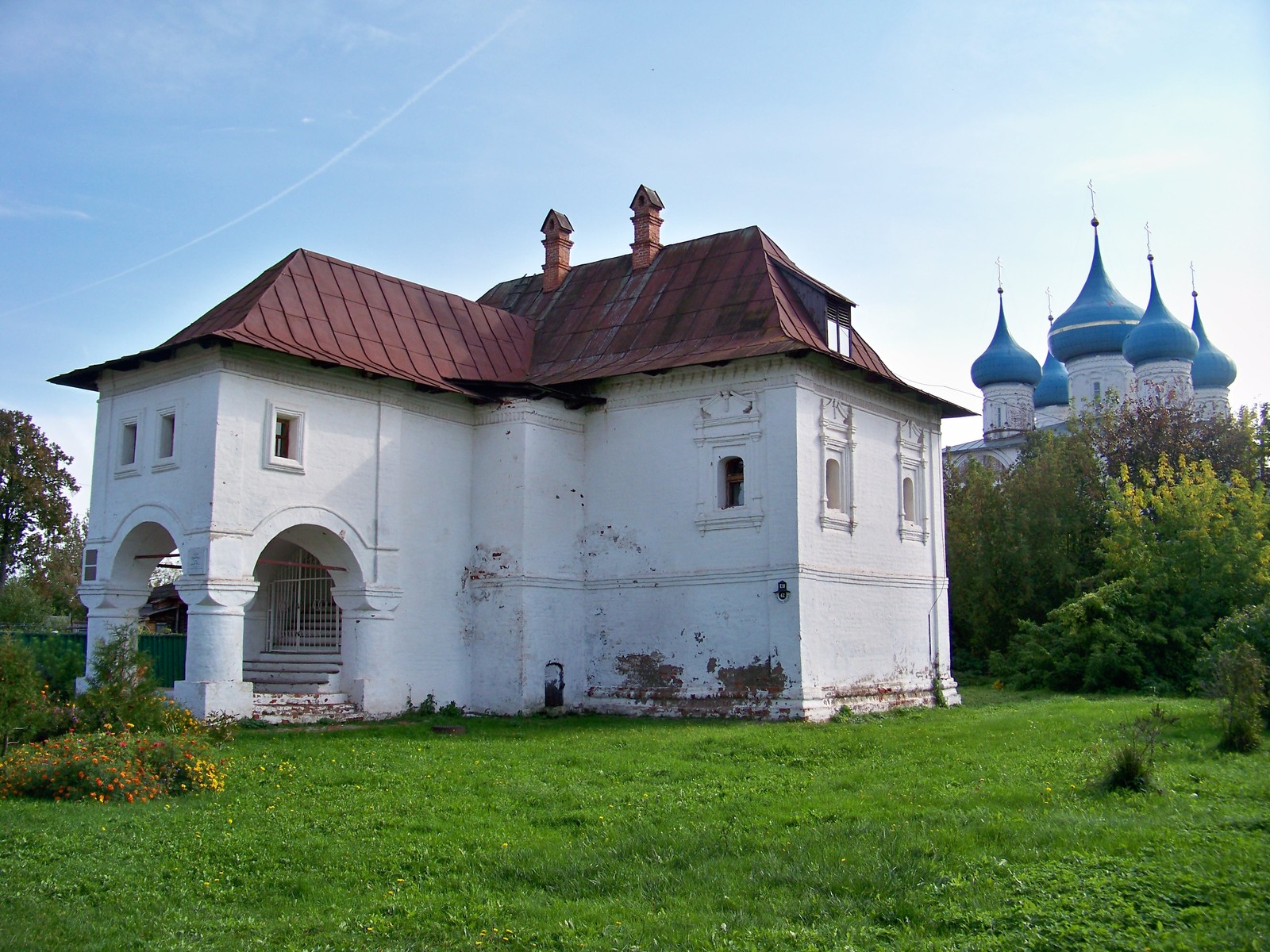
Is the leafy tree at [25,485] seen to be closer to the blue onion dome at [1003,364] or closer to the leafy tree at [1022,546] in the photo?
the leafy tree at [1022,546]

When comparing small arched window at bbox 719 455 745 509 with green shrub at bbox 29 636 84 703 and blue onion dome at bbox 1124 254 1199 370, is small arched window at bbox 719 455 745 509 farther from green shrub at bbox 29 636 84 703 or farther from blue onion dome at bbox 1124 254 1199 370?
blue onion dome at bbox 1124 254 1199 370

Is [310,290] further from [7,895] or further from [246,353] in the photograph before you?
[7,895]

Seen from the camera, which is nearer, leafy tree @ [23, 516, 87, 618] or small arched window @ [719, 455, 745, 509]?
small arched window @ [719, 455, 745, 509]

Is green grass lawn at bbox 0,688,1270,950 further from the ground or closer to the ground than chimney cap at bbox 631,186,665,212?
closer to the ground

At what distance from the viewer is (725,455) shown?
57.8 feet

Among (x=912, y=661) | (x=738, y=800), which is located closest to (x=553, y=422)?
(x=912, y=661)

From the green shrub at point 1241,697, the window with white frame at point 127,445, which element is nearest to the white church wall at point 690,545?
the green shrub at point 1241,697

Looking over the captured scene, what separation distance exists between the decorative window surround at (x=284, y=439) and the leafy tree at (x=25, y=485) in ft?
80.7

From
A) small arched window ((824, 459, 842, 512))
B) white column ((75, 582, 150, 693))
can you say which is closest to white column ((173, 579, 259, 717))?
white column ((75, 582, 150, 693))

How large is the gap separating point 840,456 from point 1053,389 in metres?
35.5

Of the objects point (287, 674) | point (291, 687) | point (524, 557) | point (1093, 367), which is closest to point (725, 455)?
point (524, 557)

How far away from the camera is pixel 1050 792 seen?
869 cm

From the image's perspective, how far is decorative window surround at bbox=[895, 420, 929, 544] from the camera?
1970 centimetres

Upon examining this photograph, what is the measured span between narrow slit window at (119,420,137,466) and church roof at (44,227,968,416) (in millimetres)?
950
